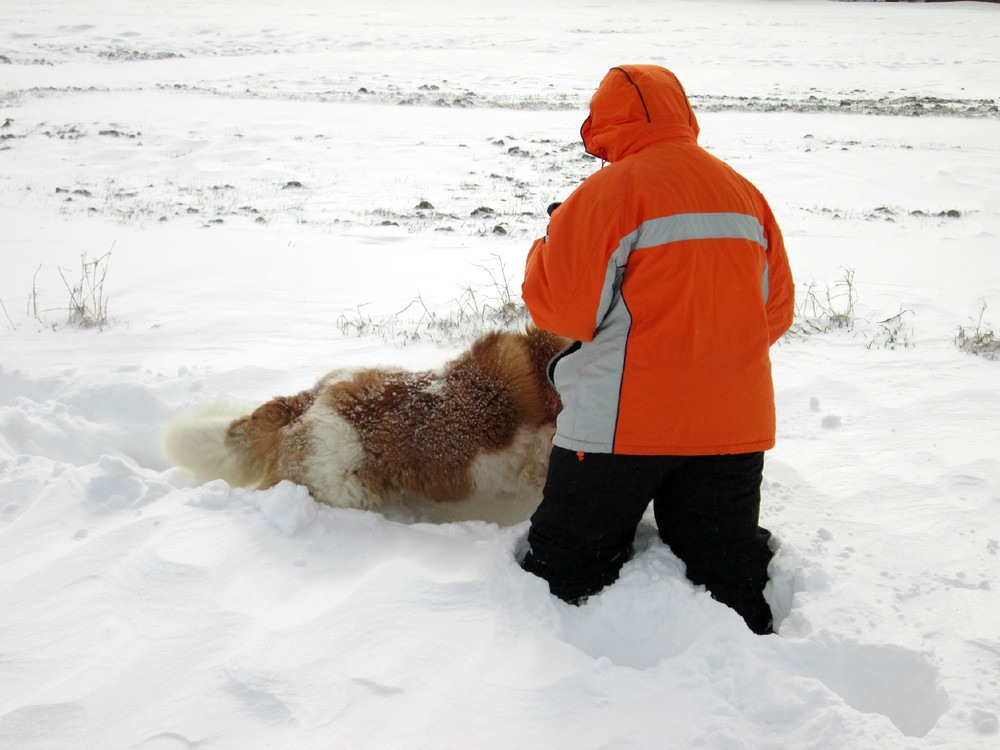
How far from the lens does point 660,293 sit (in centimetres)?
206

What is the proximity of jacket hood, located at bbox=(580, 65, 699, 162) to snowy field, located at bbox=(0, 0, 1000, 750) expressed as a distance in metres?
0.97

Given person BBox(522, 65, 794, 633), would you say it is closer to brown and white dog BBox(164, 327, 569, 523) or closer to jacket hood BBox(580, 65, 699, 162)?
jacket hood BBox(580, 65, 699, 162)

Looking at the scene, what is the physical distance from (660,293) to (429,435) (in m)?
1.16

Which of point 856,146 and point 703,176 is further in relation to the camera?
point 856,146

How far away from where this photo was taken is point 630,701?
71.8 inches

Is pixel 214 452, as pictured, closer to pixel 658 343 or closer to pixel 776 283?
pixel 658 343

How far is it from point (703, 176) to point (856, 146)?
1177 centimetres

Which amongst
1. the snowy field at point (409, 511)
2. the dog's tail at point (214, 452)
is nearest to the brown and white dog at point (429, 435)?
the dog's tail at point (214, 452)

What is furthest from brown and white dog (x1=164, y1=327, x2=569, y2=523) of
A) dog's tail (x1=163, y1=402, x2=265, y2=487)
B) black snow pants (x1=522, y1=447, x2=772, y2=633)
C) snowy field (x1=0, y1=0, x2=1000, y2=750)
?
black snow pants (x1=522, y1=447, x2=772, y2=633)

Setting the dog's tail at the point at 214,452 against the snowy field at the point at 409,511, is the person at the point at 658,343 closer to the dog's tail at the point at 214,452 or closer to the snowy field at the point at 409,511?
the snowy field at the point at 409,511

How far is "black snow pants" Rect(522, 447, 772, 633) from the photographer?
222 cm

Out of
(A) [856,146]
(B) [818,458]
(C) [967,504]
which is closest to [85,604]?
(B) [818,458]

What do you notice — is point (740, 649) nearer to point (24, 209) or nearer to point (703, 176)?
point (703, 176)

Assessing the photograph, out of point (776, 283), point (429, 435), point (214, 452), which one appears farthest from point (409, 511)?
point (776, 283)
